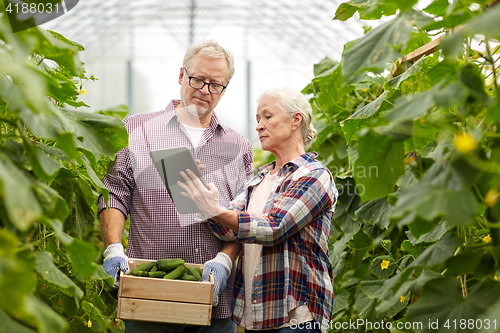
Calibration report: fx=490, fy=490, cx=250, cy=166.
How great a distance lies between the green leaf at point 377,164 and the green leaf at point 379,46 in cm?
14

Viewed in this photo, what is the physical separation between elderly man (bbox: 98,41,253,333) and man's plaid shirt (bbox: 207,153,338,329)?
4.9 inches

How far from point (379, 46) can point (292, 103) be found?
3.78 ft

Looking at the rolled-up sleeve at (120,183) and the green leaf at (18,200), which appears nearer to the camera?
the green leaf at (18,200)

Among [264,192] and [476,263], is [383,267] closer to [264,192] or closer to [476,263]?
[264,192]

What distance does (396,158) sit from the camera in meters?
1.07

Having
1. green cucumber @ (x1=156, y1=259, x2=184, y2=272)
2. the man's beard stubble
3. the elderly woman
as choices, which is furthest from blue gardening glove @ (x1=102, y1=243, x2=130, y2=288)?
the man's beard stubble

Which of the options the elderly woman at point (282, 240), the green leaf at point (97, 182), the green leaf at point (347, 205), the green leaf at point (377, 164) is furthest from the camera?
the green leaf at point (347, 205)

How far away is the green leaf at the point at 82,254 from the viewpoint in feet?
3.09

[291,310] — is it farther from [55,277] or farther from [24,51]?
[24,51]

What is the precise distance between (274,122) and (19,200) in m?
1.46

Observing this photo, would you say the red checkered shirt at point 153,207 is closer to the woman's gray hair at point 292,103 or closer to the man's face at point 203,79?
the man's face at point 203,79

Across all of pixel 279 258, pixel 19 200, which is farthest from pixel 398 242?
pixel 19 200

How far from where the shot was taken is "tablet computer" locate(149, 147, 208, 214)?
5.58 ft

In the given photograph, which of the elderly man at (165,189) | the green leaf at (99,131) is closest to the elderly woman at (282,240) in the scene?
the elderly man at (165,189)
